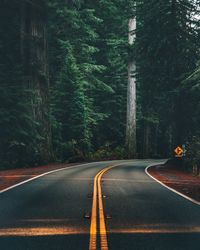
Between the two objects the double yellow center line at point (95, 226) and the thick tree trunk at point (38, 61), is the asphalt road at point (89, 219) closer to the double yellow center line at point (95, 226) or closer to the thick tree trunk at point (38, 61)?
the double yellow center line at point (95, 226)

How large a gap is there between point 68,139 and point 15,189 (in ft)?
95.7

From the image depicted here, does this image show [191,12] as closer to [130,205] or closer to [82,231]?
[130,205]

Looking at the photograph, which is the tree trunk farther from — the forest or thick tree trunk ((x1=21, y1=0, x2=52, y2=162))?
thick tree trunk ((x1=21, y1=0, x2=52, y2=162))

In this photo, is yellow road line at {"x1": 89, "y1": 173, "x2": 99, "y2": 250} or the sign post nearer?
yellow road line at {"x1": 89, "y1": 173, "x2": 99, "y2": 250}

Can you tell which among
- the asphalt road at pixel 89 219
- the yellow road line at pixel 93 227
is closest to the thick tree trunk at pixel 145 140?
the asphalt road at pixel 89 219

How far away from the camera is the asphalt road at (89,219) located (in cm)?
920

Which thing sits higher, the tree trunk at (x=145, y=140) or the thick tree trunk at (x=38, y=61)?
the thick tree trunk at (x=38, y=61)

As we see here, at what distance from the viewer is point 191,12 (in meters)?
36.2

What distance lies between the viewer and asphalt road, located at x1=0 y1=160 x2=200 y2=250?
920 cm

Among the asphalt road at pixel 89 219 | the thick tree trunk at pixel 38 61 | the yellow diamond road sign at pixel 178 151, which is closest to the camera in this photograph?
the asphalt road at pixel 89 219

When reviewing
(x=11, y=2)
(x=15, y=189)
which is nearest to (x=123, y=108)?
(x=11, y=2)

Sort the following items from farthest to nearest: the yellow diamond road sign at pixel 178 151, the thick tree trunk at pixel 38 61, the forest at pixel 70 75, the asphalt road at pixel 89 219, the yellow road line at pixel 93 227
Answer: the yellow diamond road sign at pixel 178 151
the thick tree trunk at pixel 38 61
the forest at pixel 70 75
the asphalt road at pixel 89 219
the yellow road line at pixel 93 227

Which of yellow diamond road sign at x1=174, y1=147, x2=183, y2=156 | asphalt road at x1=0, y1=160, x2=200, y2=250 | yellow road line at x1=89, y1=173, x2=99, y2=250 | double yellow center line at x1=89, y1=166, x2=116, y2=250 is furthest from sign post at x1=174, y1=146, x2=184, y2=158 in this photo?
yellow road line at x1=89, y1=173, x2=99, y2=250

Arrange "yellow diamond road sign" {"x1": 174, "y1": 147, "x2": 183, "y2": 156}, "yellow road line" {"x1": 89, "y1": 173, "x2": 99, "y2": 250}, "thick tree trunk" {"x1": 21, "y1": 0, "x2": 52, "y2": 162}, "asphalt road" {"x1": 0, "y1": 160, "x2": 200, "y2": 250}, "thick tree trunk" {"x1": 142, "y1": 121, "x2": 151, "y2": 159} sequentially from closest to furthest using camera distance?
"yellow road line" {"x1": 89, "y1": 173, "x2": 99, "y2": 250} < "asphalt road" {"x1": 0, "y1": 160, "x2": 200, "y2": 250} < "thick tree trunk" {"x1": 21, "y1": 0, "x2": 52, "y2": 162} < "yellow diamond road sign" {"x1": 174, "y1": 147, "x2": 183, "y2": 156} < "thick tree trunk" {"x1": 142, "y1": 121, "x2": 151, "y2": 159}
